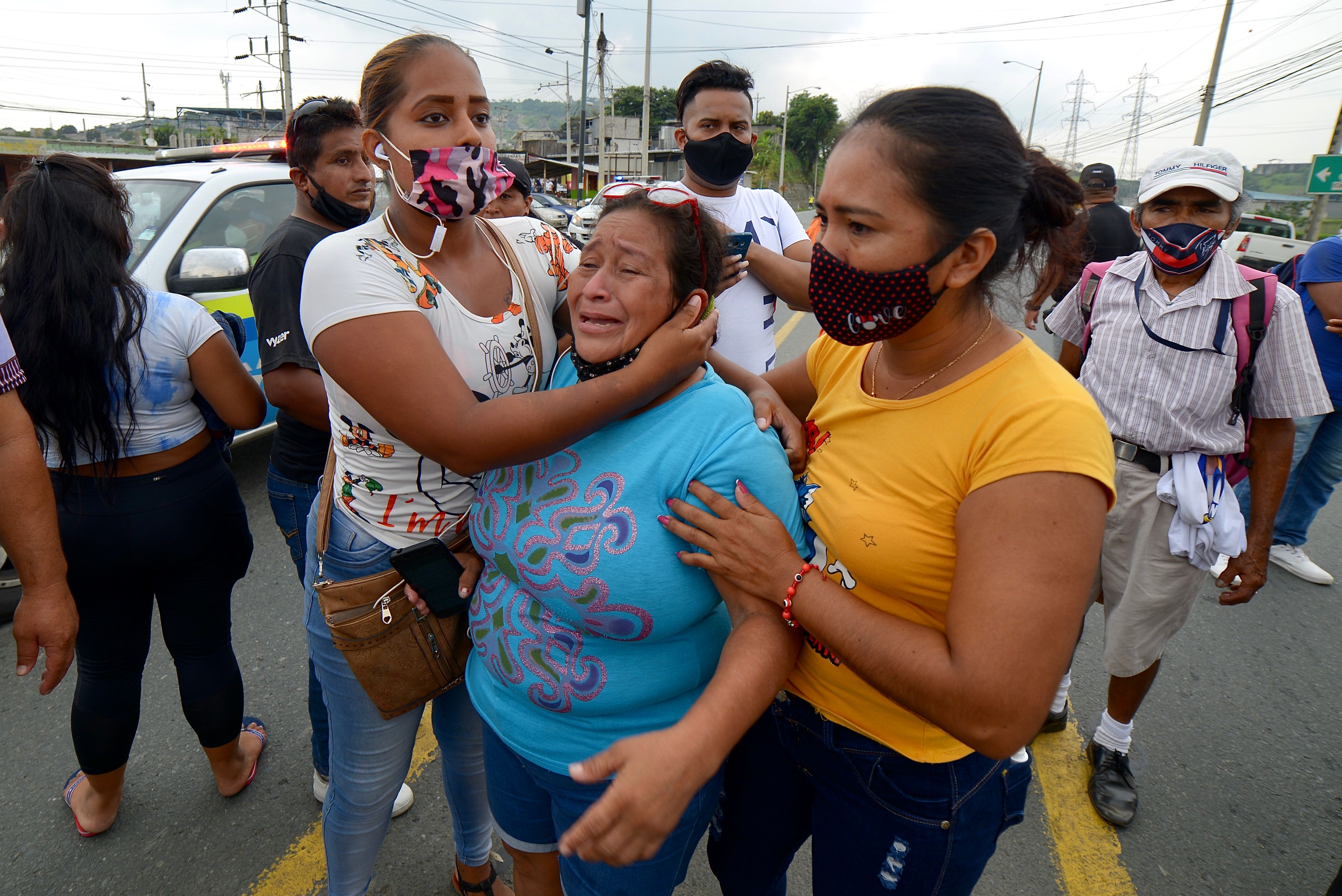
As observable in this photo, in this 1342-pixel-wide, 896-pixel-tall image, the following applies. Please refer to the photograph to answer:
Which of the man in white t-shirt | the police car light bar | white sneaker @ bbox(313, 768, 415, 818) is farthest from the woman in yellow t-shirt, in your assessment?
the police car light bar

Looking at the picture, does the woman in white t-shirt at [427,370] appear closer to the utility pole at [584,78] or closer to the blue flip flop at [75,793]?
the blue flip flop at [75,793]

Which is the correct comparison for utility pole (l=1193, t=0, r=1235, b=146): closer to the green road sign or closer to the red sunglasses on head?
the green road sign

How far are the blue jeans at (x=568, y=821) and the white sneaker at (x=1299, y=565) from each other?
4721 millimetres

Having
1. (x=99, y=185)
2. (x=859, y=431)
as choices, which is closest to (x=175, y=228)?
(x=99, y=185)

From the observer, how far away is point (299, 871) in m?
2.37

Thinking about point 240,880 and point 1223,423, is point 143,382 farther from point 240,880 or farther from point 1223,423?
point 1223,423

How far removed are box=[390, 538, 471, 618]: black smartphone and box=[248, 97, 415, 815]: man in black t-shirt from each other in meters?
0.73

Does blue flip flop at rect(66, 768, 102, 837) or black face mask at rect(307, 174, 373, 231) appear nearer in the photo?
blue flip flop at rect(66, 768, 102, 837)

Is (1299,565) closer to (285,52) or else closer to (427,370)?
(427,370)

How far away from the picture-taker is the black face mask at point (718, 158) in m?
2.81

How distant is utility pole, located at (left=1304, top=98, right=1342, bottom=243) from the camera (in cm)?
1493

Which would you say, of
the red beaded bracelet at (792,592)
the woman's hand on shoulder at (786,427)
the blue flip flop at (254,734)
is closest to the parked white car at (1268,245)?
the woman's hand on shoulder at (786,427)

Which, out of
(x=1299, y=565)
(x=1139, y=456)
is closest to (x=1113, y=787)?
(x=1139, y=456)

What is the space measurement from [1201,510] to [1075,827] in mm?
1223
